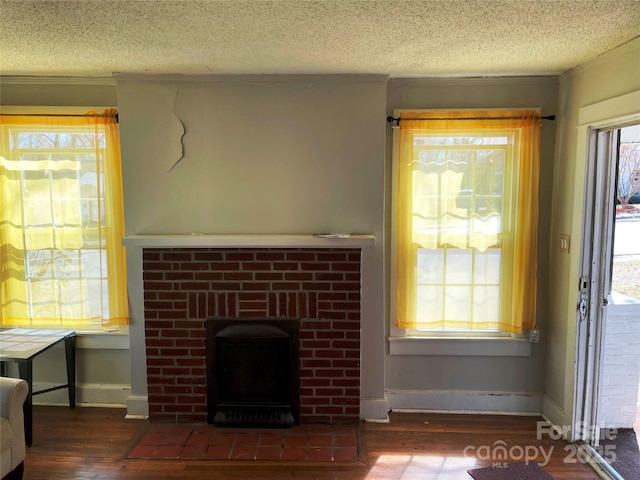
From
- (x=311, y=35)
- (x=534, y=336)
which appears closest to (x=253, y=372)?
(x=534, y=336)

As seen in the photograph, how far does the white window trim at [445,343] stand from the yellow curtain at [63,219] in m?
1.87

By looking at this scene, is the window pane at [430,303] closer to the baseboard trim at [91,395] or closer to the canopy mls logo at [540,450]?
the canopy mls logo at [540,450]

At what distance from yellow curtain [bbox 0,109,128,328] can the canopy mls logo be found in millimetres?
2511

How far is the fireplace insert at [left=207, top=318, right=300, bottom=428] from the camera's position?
2.82 m

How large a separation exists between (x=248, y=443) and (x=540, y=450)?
Answer: 177cm

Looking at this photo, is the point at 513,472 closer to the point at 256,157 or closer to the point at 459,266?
the point at 459,266

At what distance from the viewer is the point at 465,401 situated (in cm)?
306

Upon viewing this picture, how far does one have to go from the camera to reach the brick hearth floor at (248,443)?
2.54 m

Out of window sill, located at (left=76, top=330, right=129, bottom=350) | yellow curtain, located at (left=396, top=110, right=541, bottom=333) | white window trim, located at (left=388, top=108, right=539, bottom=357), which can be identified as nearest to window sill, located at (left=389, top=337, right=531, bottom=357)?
white window trim, located at (left=388, top=108, right=539, bottom=357)

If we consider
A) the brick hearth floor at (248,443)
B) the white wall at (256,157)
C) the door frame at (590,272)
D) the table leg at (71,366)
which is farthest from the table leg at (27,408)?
the door frame at (590,272)

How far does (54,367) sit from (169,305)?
3.59 feet

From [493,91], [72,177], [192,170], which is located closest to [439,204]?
[493,91]

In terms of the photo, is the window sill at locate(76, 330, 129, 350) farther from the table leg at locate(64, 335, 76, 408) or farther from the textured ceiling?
the textured ceiling

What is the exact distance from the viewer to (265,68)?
260 cm
